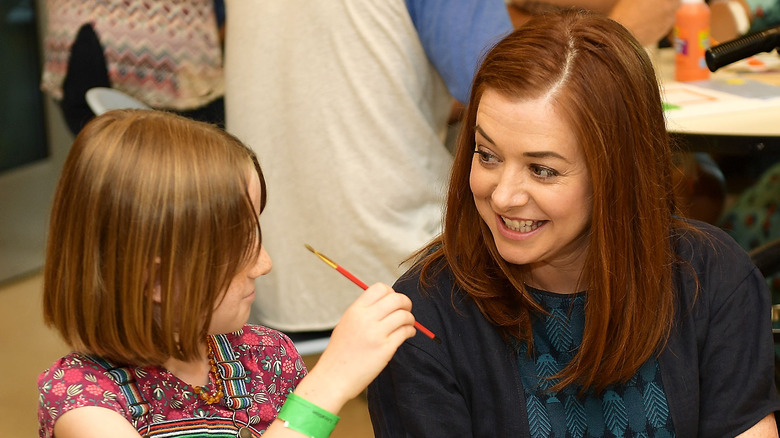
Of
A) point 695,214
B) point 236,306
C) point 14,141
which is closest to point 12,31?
point 14,141

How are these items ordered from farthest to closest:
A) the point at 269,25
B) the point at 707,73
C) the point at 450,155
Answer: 1. the point at 707,73
2. the point at 450,155
3. the point at 269,25

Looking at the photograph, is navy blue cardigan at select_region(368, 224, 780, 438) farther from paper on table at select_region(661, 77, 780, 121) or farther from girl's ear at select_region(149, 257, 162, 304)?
paper on table at select_region(661, 77, 780, 121)

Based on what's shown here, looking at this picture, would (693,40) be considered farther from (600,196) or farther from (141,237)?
(141,237)

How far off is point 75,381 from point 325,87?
3.47 ft

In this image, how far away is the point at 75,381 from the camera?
3.94 feet

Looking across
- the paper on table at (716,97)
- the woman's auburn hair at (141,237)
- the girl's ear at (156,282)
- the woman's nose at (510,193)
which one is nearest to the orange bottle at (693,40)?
the paper on table at (716,97)

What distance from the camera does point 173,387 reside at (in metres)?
1.28

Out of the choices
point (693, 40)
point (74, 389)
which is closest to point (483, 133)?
point (74, 389)

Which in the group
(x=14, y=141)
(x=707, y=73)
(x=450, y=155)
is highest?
(x=707, y=73)

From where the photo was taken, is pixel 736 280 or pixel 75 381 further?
pixel 736 280

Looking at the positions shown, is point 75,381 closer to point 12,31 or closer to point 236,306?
point 236,306

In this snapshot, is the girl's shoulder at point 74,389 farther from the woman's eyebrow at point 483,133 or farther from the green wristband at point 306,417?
the woman's eyebrow at point 483,133

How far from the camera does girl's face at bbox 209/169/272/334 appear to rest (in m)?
1.27

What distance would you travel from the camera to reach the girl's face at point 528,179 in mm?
1323
